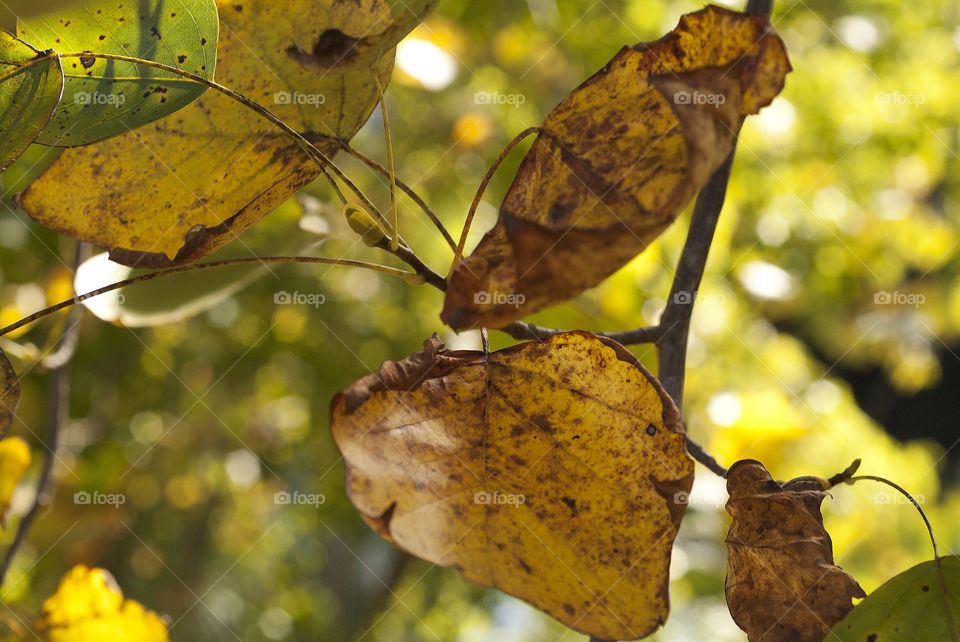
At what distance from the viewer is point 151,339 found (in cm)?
136

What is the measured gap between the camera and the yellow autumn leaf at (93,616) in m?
0.66

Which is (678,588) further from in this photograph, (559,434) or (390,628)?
(559,434)

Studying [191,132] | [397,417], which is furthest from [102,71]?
[397,417]

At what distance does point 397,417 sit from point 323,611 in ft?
4.28

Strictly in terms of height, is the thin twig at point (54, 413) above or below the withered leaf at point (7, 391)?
below

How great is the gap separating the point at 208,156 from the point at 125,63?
7cm

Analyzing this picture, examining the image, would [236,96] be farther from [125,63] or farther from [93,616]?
[93,616]
